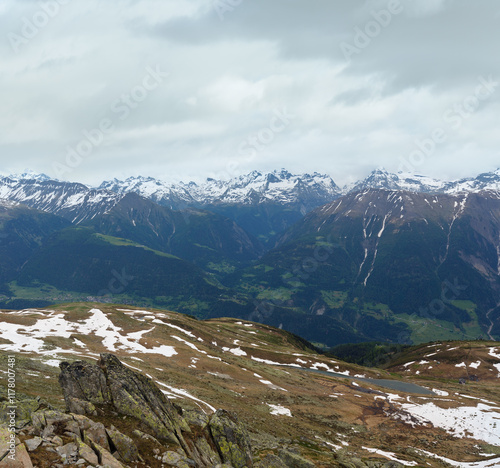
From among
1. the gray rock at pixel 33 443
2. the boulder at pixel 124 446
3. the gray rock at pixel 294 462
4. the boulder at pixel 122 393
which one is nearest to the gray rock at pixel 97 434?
the boulder at pixel 124 446

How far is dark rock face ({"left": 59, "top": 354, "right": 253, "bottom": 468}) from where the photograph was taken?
88.9ft

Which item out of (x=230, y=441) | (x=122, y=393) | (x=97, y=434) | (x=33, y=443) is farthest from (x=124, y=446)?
(x=230, y=441)

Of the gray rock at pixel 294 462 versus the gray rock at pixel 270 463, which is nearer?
the gray rock at pixel 270 463

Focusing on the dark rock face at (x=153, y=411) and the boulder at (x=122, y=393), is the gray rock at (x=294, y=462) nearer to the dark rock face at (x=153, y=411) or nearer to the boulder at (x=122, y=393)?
the dark rock face at (x=153, y=411)

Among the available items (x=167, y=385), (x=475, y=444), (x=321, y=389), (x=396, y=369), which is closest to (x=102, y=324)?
(x=167, y=385)

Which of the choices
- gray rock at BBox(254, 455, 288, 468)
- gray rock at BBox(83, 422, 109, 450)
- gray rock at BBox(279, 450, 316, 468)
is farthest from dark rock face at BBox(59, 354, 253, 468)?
gray rock at BBox(279, 450, 316, 468)

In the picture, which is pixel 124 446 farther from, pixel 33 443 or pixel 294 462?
pixel 294 462

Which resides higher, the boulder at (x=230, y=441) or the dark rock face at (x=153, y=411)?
the dark rock face at (x=153, y=411)

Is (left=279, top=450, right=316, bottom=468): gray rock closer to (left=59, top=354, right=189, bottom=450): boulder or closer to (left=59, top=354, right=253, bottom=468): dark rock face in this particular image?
(left=59, top=354, right=253, bottom=468): dark rock face

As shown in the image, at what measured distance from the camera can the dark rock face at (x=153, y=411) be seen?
27.1m

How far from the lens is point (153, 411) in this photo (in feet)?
93.9

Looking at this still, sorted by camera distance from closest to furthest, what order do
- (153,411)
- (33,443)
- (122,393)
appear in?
(33,443), (153,411), (122,393)

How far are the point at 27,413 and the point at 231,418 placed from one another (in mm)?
17419

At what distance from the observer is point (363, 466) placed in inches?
1615
